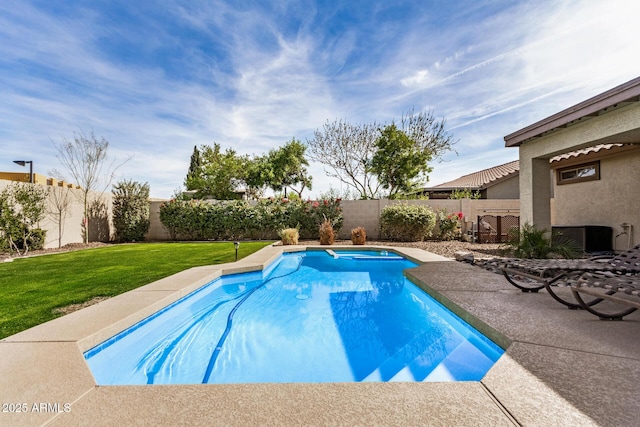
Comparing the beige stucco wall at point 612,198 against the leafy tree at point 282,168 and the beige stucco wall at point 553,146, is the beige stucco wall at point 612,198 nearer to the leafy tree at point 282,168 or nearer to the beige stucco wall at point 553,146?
the beige stucco wall at point 553,146

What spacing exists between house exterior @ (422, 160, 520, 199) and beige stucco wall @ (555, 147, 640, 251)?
8117 millimetres

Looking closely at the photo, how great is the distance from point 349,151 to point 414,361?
730 inches

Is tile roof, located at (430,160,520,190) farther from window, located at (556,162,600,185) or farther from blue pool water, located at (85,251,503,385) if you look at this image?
blue pool water, located at (85,251,503,385)

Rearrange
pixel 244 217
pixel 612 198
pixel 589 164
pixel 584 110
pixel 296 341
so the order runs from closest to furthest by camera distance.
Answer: pixel 296 341
pixel 584 110
pixel 612 198
pixel 589 164
pixel 244 217

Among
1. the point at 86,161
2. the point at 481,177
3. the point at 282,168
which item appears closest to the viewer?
the point at 86,161

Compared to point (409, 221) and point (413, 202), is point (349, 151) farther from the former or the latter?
point (409, 221)

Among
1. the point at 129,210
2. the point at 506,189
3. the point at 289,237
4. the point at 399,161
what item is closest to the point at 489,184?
the point at 506,189

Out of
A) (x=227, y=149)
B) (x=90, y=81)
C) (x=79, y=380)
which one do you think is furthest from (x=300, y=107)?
(x=227, y=149)

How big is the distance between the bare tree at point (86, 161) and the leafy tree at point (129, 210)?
2.39 ft

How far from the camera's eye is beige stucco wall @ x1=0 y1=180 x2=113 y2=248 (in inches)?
444

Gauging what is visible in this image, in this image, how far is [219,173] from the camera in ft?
96.8

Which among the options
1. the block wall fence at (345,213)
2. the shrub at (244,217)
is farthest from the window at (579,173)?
the shrub at (244,217)

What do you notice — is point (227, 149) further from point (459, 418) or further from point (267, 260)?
point (459, 418)

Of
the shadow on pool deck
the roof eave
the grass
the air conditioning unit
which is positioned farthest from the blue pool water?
the air conditioning unit
